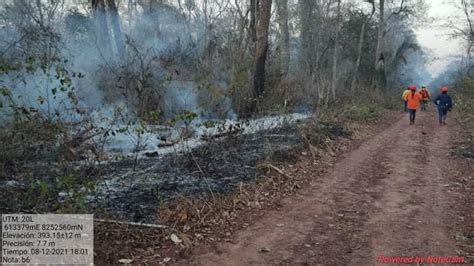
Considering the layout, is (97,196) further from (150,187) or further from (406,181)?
(406,181)

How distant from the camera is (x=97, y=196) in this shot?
5.24 m

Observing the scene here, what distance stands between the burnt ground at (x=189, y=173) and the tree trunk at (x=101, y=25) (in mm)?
6302

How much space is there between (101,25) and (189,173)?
860 cm

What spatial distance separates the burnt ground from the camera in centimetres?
529

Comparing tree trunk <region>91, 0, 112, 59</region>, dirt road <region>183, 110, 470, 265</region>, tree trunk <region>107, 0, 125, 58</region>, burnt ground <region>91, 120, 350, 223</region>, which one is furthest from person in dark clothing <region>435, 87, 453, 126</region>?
tree trunk <region>91, 0, 112, 59</region>

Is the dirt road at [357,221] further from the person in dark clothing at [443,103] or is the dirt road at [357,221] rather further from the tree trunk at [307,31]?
the tree trunk at [307,31]

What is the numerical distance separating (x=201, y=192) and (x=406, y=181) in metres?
3.71

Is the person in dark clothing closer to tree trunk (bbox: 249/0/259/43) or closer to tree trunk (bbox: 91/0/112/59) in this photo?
tree trunk (bbox: 249/0/259/43)

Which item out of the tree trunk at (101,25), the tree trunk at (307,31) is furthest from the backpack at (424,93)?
the tree trunk at (101,25)

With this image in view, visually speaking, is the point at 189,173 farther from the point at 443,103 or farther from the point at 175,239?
the point at 443,103

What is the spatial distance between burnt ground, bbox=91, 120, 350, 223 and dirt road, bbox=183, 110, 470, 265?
0.96 m

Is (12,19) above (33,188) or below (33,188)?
above

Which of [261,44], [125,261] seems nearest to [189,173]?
[125,261]

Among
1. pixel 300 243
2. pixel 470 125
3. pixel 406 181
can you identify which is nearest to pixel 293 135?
pixel 406 181
